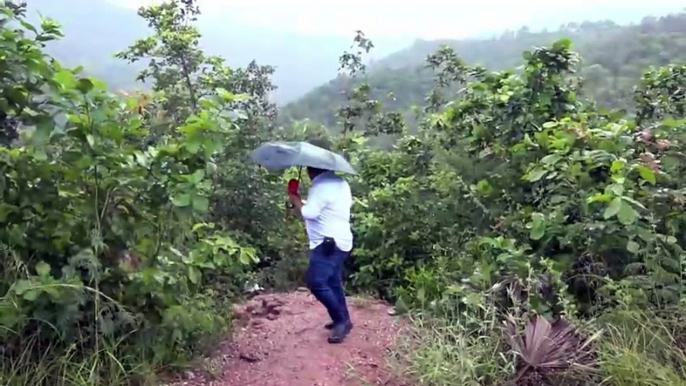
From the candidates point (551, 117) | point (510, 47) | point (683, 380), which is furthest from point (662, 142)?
point (510, 47)

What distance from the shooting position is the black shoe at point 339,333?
16.8 feet

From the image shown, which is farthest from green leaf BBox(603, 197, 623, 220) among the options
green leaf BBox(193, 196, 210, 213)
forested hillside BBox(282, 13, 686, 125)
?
forested hillside BBox(282, 13, 686, 125)

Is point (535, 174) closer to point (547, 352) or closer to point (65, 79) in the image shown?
point (547, 352)

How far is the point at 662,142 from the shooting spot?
17.1ft

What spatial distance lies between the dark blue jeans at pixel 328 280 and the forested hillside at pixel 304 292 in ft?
0.81

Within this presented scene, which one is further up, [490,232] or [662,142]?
[662,142]

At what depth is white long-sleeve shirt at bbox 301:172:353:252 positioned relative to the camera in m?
5.06

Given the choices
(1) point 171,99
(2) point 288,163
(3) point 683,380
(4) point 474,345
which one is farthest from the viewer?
(1) point 171,99

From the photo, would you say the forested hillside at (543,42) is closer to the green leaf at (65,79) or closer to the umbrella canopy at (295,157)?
the umbrella canopy at (295,157)

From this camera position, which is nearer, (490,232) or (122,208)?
(122,208)

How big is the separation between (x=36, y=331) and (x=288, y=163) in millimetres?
1783

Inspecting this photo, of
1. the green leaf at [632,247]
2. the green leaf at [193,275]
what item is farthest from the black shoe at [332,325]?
the green leaf at [632,247]

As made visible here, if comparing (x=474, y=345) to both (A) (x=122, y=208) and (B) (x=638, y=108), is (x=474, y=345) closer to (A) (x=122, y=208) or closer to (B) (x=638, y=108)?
(A) (x=122, y=208)

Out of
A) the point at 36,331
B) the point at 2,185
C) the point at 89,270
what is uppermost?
the point at 2,185
